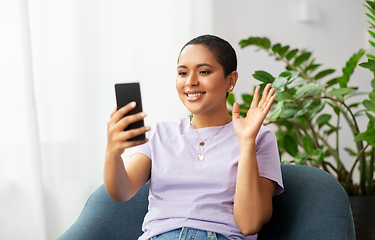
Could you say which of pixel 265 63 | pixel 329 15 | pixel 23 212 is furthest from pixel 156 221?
pixel 329 15

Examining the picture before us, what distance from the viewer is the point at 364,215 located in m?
1.55

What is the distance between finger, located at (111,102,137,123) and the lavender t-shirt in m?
0.31

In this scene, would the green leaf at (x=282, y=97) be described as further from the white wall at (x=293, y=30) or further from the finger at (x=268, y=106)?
the white wall at (x=293, y=30)

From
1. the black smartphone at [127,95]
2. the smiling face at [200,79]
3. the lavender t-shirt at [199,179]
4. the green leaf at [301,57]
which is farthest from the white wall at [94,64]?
the black smartphone at [127,95]

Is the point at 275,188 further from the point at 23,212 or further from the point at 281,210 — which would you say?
the point at 23,212

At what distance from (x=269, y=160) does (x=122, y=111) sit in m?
0.48

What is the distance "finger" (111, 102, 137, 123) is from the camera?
0.82 metres

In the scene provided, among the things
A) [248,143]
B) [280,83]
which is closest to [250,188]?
[248,143]

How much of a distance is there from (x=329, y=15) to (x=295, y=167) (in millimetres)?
1764

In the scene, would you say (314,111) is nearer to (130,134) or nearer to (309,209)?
(309,209)

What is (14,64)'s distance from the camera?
1.50 meters

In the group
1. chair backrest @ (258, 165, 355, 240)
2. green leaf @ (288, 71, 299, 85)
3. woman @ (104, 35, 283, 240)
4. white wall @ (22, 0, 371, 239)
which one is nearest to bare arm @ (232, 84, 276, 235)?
woman @ (104, 35, 283, 240)

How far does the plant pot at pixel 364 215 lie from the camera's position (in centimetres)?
154

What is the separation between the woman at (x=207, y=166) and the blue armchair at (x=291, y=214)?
116mm
